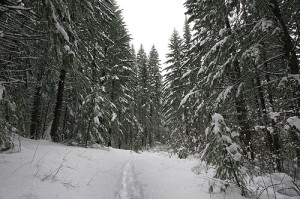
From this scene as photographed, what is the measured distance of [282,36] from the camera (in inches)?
198

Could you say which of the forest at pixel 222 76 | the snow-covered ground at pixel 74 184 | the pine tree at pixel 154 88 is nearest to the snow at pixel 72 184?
the snow-covered ground at pixel 74 184

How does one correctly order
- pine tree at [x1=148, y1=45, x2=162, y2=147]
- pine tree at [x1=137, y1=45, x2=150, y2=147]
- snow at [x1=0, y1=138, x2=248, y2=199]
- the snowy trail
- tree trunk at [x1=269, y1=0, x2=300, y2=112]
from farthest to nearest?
pine tree at [x1=148, y1=45, x2=162, y2=147]
pine tree at [x1=137, y1=45, x2=150, y2=147]
tree trunk at [x1=269, y1=0, x2=300, y2=112]
the snowy trail
snow at [x1=0, y1=138, x2=248, y2=199]

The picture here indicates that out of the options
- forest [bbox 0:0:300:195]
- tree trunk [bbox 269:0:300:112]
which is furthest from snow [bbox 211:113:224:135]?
tree trunk [bbox 269:0:300:112]

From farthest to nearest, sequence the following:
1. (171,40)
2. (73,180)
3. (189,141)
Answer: (171,40) < (189,141) < (73,180)

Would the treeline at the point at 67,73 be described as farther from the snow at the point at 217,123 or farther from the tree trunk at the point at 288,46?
the tree trunk at the point at 288,46

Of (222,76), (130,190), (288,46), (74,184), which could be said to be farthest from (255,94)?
(74,184)

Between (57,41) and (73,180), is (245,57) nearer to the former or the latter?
(57,41)

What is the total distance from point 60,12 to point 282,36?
5711 mm

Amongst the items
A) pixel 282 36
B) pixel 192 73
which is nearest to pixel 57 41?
pixel 282 36

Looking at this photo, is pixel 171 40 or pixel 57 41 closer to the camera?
pixel 57 41

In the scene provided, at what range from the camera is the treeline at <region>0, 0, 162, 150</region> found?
13.9 feet

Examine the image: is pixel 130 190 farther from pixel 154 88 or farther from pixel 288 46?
pixel 154 88

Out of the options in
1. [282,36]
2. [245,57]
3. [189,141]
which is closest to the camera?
[282,36]

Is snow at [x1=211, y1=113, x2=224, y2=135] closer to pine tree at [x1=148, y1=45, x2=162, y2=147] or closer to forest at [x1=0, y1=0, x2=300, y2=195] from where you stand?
forest at [x1=0, y1=0, x2=300, y2=195]
